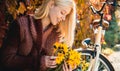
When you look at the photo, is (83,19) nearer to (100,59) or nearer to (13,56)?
(100,59)

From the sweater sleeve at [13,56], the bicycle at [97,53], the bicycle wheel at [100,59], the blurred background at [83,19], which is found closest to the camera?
the sweater sleeve at [13,56]

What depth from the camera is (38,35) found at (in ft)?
11.0

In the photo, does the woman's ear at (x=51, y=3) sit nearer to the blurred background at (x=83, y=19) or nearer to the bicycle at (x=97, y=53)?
the blurred background at (x=83, y=19)

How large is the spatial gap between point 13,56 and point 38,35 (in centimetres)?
26

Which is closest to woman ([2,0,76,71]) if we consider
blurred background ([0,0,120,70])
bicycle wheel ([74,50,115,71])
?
blurred background ([0,0,120,70])

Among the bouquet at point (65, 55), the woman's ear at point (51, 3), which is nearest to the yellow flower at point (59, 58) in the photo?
the bouquet at point (65, 55)

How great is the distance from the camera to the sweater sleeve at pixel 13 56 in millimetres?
3318

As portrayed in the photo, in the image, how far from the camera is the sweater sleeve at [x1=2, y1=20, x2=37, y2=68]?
3.32 meters

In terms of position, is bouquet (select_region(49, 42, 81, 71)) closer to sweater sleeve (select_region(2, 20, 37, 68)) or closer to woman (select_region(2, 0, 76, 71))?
woman (select_region(2, 0, 76, 71))

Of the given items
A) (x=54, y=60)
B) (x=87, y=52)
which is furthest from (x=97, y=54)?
(x=54, y=60)

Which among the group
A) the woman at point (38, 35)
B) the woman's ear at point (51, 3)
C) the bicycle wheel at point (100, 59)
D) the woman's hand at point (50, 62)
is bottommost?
the bicycle wheel at point (100, 59)

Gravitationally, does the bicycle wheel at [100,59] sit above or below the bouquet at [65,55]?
below

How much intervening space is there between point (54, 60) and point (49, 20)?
0.34m

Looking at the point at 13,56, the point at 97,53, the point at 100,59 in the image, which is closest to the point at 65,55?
the point at 13,56
